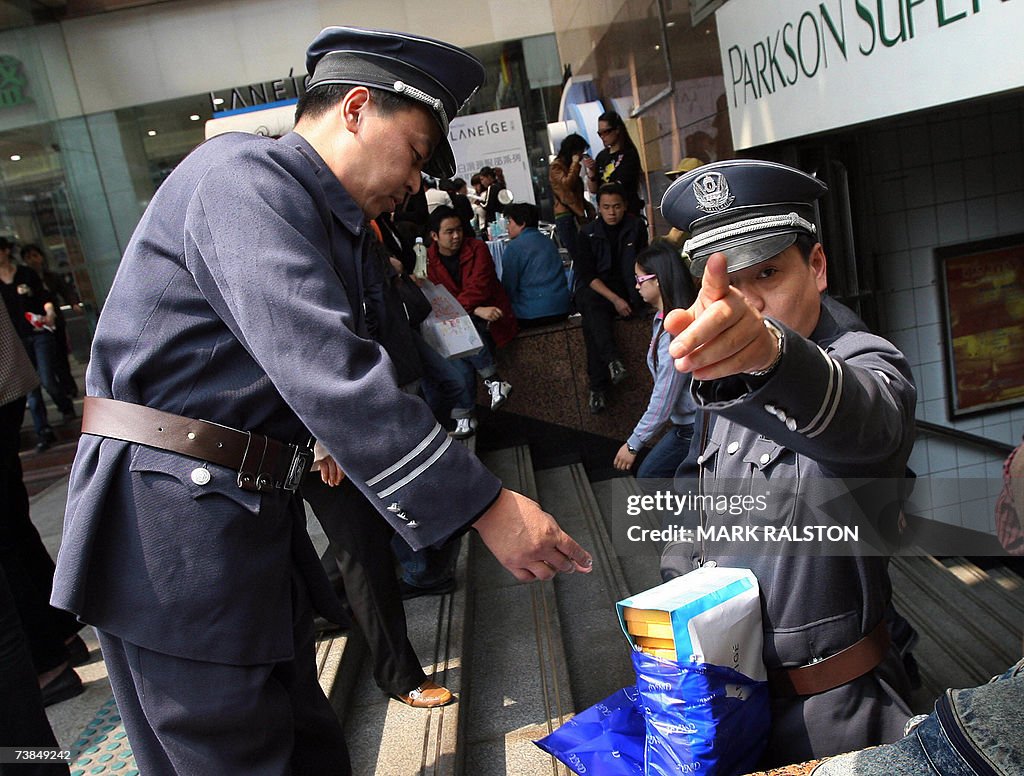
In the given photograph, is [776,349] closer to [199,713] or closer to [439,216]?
[199,713]

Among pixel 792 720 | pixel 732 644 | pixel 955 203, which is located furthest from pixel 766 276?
pixel 955 203

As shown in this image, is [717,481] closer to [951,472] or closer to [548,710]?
[548,710]

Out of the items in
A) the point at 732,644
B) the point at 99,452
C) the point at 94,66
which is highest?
the point at 94,66

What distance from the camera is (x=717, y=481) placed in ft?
5.29

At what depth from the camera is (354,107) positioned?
5.20ft

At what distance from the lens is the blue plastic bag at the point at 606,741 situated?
1472 mm

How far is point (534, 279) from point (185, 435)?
5172mm

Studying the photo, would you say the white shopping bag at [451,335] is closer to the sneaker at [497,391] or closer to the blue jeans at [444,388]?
the blue jeans at [444,388]

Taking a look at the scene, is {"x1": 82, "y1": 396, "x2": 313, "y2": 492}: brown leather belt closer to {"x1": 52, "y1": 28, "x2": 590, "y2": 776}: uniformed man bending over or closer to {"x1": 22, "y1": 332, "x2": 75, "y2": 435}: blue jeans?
{"x1": 52, "y1": 28, "x2": 590, "y2": 776}: uniformed man bending over

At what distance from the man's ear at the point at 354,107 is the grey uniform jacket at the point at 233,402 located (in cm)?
9

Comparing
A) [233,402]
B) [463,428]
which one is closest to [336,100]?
[233,402]

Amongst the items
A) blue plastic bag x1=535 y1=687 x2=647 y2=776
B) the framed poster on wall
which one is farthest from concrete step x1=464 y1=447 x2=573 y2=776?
the framed poster on wall

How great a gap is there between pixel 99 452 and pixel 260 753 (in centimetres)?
68

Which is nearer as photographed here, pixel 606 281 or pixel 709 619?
pixel 709 619
